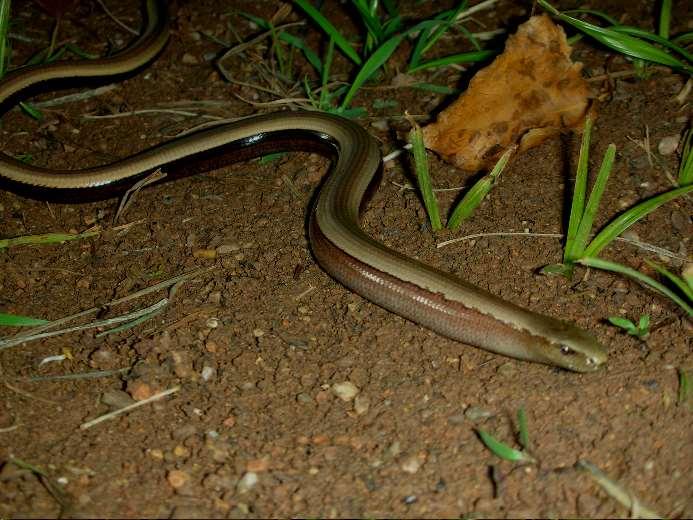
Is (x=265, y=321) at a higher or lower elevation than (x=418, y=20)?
lower

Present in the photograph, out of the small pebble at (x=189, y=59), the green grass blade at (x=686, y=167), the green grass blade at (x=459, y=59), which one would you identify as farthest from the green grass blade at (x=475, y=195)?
the small pebble at (x=189, y=59)

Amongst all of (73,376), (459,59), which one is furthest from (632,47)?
(73,376)

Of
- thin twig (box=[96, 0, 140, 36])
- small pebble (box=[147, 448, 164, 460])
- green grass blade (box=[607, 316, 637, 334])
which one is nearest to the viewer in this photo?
small pebble (box=[147, 448, 164, 460])

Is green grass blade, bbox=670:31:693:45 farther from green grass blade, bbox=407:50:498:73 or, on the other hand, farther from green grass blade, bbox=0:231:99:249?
green grass blade, bbox=0:231:99:249

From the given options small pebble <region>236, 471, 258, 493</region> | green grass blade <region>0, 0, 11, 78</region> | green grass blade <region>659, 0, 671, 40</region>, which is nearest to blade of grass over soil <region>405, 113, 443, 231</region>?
small pebble <region>236, 471, 258, 493</region>

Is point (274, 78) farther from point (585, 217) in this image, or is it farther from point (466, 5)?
point (585, 217)

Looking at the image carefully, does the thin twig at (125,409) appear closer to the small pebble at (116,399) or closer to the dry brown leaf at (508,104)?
the small pebble at (116,399)

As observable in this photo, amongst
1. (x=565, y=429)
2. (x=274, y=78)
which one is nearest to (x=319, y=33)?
(x=274, y=78)

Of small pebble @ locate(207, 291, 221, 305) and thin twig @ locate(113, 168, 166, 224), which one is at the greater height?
thin twig @ locate(113, 168, 166, 224)
